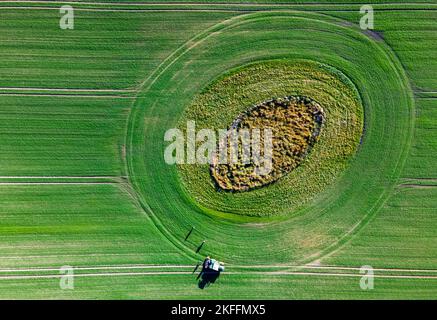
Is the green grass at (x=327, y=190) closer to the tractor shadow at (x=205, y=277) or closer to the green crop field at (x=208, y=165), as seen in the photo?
the green crop field at (x=208, y=165)

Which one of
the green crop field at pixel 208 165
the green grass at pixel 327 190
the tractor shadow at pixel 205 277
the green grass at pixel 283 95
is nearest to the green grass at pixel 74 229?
the green crop field at pixel 208 165

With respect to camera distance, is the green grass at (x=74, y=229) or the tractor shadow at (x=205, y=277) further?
the tractor shadow at (x=205, y=277)

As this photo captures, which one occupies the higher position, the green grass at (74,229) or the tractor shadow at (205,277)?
the green grass at (74,229)

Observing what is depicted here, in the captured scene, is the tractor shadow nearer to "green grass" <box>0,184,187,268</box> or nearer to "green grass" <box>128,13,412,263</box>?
"green grass" <box>128,13,412,263</box>

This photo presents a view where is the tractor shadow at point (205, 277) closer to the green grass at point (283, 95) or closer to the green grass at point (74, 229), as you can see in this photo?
the green grass at point (74, 229)

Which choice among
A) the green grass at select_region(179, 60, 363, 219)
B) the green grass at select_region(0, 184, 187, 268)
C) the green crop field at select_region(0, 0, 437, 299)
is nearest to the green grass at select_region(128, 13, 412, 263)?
the green crop field at select_region(0, 0, 437, 299)

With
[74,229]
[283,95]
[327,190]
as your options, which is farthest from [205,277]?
[283,95]

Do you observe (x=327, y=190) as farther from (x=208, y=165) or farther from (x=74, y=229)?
(x=74, y=229)

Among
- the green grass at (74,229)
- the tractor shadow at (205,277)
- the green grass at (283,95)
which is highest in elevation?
the green grass at (283,95)

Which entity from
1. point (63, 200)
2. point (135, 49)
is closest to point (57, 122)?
point (63, 200)
